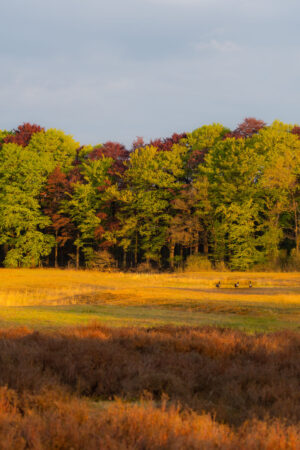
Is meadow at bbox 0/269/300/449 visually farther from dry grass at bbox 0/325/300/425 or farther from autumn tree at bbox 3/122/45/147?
autumn tree at bbox 3/122/45/147

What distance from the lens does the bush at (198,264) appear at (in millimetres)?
44944

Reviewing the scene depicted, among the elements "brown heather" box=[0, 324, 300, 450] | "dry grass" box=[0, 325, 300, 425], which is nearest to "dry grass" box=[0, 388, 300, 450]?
"brown heather" box=[0, 324, 300, 450]

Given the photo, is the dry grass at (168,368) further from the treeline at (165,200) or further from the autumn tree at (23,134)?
the autumn tree at (23,134)

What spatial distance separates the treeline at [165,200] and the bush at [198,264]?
0.21 metres

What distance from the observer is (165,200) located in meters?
52.6

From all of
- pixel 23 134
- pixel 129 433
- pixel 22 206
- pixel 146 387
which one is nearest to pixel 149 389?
pixel 146 387

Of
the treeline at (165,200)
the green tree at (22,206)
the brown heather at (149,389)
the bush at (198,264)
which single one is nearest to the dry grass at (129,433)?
the brown heather at (149,389)

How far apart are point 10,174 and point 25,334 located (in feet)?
159

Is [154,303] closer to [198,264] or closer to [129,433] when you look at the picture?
[129,433]

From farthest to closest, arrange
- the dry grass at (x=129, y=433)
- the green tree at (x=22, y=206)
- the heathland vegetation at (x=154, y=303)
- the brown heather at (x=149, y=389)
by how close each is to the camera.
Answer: the green tree at (x=22, y=206) → the heathland vegetation at (x=154, y=303) → the brown heather at (x=149, y=389) → the dry grass at (x=129, y=433)

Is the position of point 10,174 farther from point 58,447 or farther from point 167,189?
point 58,447

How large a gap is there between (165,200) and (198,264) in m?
10.1

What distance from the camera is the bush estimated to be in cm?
4494

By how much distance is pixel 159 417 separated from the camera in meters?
4.11
